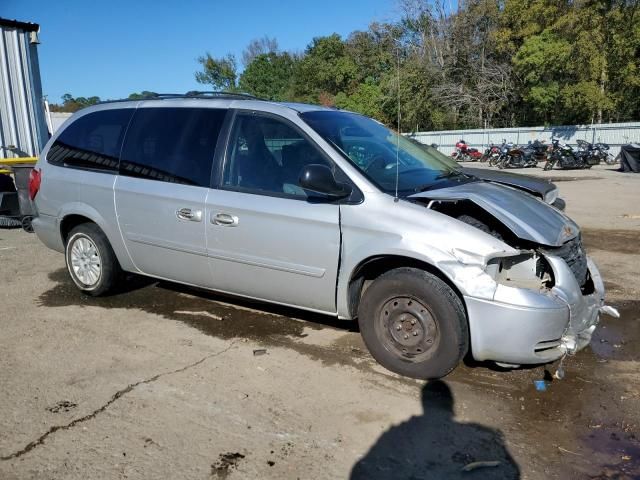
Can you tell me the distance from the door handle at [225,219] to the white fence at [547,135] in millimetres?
27796

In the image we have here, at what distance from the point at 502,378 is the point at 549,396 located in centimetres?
34

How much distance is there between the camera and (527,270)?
11.8ft

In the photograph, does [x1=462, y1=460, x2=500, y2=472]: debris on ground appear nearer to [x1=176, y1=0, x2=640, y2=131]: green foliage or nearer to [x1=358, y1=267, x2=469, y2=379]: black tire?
[x1=358, y1=267, x2=469, y2=379]: black tire

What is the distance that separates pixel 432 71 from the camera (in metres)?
42.1

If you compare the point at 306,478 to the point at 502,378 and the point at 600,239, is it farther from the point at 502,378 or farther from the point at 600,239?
the point at 600,239

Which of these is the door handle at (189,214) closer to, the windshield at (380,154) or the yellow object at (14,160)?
the windshield at (380,154)

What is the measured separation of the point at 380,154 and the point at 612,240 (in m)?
5.59

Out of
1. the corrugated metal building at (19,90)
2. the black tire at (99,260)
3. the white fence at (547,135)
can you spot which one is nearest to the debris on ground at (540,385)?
the black tire at (99,260)

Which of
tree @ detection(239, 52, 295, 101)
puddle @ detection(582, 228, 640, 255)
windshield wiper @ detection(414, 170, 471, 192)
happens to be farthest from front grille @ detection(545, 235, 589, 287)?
tree @ detection(239, 52, 295, 101)

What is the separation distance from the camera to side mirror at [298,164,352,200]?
11.8 feet

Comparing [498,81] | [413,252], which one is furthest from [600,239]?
[498,81]

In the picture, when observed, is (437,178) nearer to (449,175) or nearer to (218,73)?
(449,175)

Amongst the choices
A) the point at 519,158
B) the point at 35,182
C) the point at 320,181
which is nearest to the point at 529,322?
the point at 320,181

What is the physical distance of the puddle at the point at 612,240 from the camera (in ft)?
24.8
